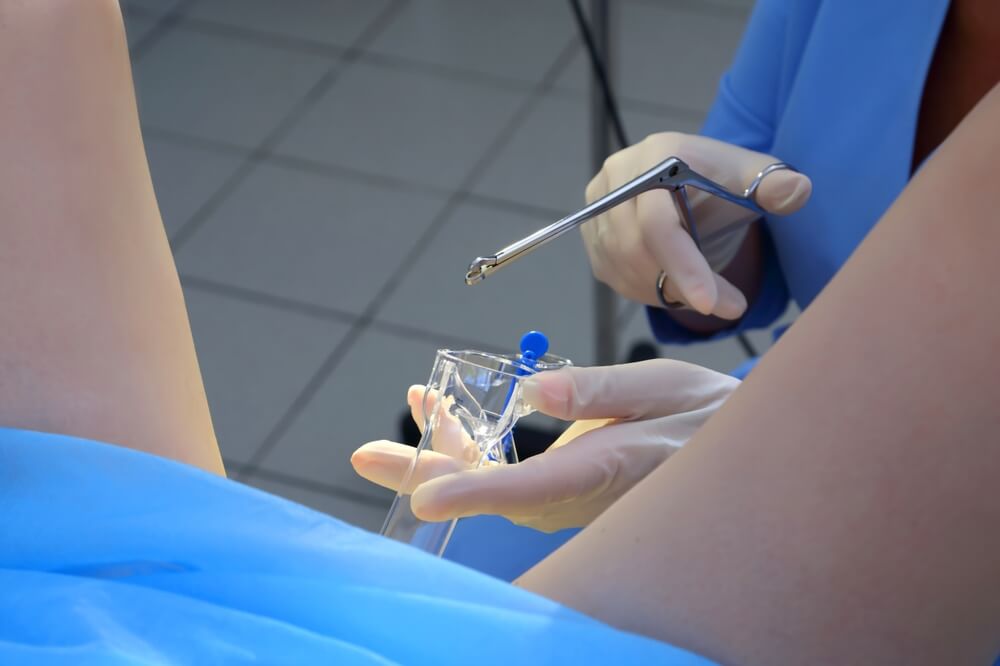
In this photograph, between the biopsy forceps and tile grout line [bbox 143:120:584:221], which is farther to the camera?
tile grout line [bbox 143:120:584:221]

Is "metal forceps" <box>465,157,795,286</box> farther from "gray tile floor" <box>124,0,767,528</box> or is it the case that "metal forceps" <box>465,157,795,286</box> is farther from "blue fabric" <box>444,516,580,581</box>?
"gray tile floor" <box>124,0,767,528</box>

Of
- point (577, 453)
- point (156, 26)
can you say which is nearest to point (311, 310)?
point (156, 26)

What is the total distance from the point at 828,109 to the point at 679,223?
282mm

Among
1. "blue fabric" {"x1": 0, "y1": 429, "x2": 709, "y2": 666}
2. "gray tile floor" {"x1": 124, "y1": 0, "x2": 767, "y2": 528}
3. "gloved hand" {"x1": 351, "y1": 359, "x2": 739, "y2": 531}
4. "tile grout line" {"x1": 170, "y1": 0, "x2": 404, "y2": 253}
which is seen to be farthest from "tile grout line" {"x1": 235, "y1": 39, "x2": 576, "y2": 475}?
"blue fabric" {"x1": 0, "y1": 429, "x2": 709, "y2": 666}

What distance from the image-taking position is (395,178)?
7.89 ft

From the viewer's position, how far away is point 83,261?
0.66m

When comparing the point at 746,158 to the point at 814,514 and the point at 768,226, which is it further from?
the point at 814,514

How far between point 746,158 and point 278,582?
1.92 ft

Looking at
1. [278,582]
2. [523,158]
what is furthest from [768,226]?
[523,158]

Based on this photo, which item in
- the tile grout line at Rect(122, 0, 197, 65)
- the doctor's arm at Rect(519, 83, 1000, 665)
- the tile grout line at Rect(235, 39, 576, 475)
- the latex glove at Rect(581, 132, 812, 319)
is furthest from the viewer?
the tile grout line at Rect(122, 0, 197, 65)

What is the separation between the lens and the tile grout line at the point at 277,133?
7.55 feet

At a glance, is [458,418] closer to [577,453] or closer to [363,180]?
[577,453]

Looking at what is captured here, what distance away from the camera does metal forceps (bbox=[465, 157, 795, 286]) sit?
72 cm

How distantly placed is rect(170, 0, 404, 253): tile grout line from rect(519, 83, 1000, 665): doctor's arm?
1875 millimetres
